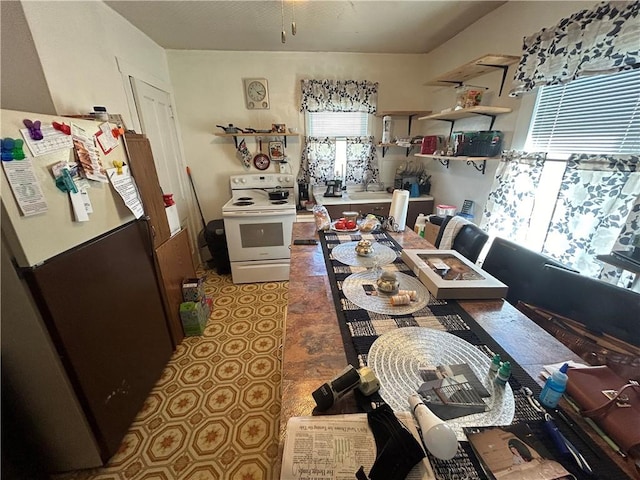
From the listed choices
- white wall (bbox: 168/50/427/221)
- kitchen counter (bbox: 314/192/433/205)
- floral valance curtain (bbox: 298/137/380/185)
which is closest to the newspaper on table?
kitchen counter (bbox: 314/192/433/205)

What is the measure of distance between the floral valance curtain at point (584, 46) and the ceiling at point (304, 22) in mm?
681

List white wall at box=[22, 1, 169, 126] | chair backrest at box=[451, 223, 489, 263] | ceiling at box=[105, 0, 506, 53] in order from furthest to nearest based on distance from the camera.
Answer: ceiling at box=[105, 0, 506, 53] < chair backrest at box=[451, 223, 489, 263] < white wall at box=[22, 1, 169, 126]

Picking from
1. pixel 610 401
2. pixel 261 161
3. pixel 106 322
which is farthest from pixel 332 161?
pixel 610 401

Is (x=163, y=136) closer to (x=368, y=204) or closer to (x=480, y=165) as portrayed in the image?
(x=368, y=204)

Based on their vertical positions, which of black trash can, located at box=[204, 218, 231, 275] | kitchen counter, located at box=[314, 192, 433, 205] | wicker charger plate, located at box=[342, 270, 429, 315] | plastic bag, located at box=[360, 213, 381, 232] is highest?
plastic bag, located at box=[360, 213, 381, 232]

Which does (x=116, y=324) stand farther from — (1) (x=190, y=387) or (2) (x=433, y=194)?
(2) (x=433, y=194)

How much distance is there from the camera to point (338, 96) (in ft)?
10.1

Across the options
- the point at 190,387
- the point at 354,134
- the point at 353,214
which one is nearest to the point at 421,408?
the point at 353,214

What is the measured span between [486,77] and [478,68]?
154 mm

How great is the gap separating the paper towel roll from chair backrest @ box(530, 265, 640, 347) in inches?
33.0

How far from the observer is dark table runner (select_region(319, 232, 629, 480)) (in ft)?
1.70

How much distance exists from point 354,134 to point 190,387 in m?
3.11

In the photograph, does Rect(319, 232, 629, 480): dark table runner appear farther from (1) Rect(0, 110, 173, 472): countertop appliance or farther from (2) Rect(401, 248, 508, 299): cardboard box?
(1) Rect(0, 110, 173, 472): countertop appliance

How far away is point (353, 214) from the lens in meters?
2.02
